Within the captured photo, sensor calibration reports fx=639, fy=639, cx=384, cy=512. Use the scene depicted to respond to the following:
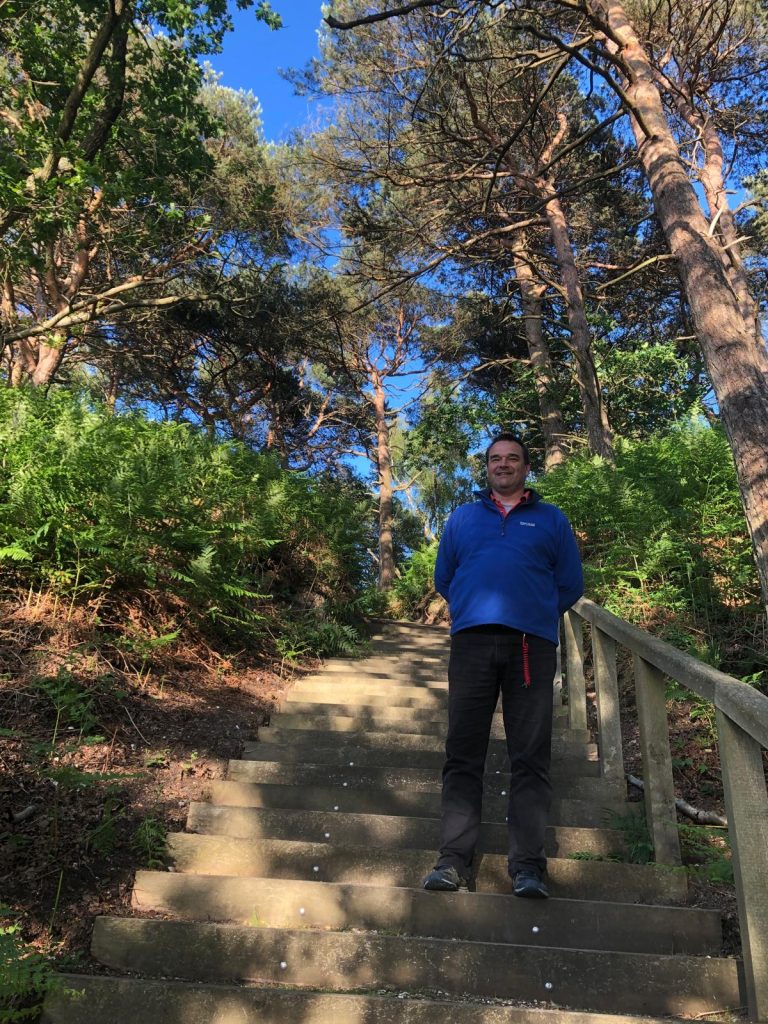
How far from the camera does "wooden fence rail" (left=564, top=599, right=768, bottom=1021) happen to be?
1854mm

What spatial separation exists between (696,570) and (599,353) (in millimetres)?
8879

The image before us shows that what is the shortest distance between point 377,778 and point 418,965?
138cm

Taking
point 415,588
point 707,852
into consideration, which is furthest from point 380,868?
point 415,588

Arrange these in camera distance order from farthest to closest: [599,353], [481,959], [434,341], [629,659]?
[434,341]
[599,353]
[629,659]
[481,959]

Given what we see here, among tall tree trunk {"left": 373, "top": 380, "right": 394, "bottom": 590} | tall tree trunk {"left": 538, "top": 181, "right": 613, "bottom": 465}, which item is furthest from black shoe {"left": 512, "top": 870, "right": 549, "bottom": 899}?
tall tree trunk {"left": 373, "top": 380, "right": 394, "bottom": 590}

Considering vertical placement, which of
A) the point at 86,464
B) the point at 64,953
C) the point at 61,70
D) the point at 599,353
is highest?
the point at 61,70

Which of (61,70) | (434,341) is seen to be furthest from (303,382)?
(61,70)

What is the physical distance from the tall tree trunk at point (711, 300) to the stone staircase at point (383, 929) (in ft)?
7.16

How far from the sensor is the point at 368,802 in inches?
134

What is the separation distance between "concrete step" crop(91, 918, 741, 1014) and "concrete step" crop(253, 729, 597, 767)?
160 cm

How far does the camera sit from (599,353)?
1316cm

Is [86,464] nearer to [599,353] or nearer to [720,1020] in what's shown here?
[720,1020]

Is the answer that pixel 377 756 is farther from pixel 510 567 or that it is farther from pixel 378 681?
pixel 510 567

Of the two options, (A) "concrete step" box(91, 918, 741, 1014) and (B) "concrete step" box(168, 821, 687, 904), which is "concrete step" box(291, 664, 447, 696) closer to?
(B) "concrete step" box(168, 821, 687, 904)
